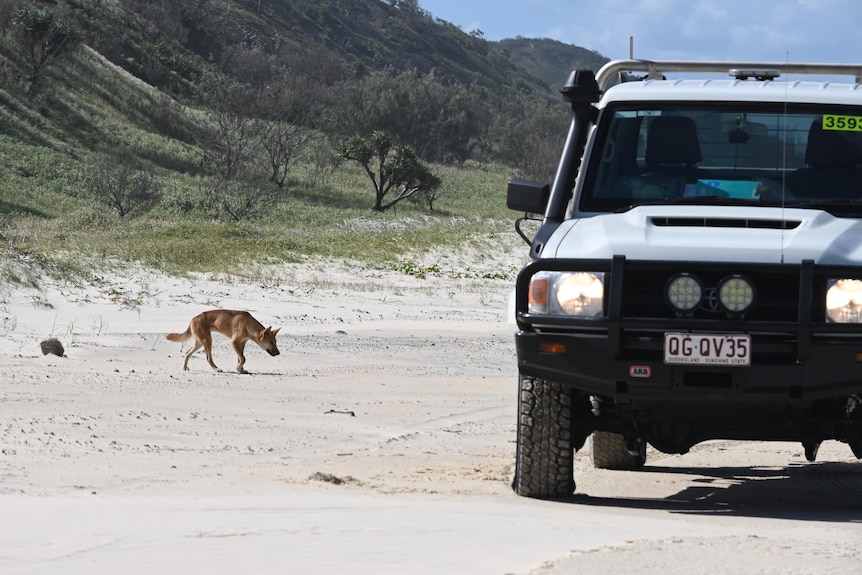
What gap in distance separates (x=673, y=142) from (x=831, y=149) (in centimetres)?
84

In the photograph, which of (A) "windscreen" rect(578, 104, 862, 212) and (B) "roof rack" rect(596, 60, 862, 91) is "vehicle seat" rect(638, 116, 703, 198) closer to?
(A) "windscreen" rect(578, 104, 862, 212)

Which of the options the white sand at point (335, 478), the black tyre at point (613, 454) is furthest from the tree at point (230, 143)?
the black tyre at point (613, 454)

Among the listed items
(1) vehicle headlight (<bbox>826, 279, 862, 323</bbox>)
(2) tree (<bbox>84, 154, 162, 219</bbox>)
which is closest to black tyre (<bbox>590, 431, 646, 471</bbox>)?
(1) vehicle headlight (<bbox>826, 279, 862, 323</bbox>)

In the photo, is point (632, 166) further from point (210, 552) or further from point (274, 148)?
point (274, 148)

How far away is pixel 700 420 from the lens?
6684mm

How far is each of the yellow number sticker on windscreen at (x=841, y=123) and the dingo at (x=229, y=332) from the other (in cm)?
775

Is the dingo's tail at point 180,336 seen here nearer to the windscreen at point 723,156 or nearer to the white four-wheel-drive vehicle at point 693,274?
the white four-wheel-drive vehicle at point 693,274

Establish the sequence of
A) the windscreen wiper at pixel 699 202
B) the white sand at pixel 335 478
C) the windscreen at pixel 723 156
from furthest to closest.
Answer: the windscreen at pixel 723 156, the windscreen wiper at pixel 699 202, the white sand at pixel 335 478

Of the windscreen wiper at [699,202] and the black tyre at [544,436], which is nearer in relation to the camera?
the black tyre at [544,436]

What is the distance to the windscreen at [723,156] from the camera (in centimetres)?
739

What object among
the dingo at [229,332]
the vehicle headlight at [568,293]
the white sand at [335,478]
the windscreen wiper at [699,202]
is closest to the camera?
the white sand at [335,478]

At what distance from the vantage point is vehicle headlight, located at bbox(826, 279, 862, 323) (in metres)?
6.26

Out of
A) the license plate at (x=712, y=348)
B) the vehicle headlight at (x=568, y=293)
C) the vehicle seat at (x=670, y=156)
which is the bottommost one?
the license plate at (x=712, y=348)

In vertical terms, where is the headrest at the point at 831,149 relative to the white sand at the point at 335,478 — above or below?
above
